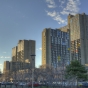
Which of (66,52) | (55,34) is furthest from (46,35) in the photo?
(66,52)

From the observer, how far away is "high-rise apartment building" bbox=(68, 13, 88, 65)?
11175 cm

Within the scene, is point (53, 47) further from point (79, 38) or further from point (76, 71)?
point (76, 71)

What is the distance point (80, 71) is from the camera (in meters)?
42.0


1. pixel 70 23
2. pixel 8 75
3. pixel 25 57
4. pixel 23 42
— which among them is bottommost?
pixel 8 75

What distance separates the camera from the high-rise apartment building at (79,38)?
111750 millimetres

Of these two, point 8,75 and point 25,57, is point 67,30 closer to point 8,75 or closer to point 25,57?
point 25,57

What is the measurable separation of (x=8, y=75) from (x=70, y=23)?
56353mm

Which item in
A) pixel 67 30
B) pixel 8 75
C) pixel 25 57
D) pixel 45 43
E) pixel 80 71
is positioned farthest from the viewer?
pixel 25 57

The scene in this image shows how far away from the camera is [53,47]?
11650cm

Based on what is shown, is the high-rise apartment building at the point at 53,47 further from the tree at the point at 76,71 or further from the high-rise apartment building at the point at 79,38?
the tree at the point at 76,71

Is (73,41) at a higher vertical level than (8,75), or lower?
higher

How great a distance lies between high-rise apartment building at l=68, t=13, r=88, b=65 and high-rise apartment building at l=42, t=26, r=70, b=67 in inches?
178

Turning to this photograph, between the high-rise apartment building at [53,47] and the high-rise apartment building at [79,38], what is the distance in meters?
4.53

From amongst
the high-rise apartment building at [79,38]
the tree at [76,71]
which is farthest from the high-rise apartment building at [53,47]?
the tree at [76,71]
